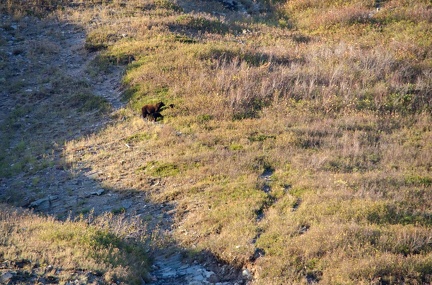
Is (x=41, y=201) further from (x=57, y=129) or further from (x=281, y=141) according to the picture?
(x=281, y=141)

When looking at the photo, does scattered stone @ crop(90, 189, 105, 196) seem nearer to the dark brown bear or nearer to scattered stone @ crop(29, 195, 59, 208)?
scattered stone @ crop(29, 195, 59, 208)

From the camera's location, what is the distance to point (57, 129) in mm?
15711

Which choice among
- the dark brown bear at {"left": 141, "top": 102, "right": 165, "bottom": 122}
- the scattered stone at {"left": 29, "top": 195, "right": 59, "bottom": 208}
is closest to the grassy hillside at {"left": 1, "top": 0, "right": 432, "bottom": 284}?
the dark brown bear at {"left": 141, "top": 102, "right": 165, "bottom": 122}

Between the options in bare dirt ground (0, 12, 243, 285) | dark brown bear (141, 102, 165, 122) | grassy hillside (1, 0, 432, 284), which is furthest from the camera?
dark brown bear (141, 102, 165, 122)

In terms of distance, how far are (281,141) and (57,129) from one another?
649 centimetres

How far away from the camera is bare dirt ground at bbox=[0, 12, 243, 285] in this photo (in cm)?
956

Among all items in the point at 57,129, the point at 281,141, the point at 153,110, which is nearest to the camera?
the point at 281,141

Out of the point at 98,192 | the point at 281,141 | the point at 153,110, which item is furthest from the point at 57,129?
the point at 281,141

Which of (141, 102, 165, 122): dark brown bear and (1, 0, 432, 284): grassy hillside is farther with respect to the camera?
(141, 102, 165, 122): dark brown bear

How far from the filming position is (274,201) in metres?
10.6

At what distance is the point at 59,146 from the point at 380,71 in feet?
31.1

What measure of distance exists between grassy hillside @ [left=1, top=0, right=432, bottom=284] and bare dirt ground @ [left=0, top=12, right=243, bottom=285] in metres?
0.34

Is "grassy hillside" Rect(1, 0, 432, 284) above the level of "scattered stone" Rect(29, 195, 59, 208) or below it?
above

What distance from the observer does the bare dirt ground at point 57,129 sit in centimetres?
956
